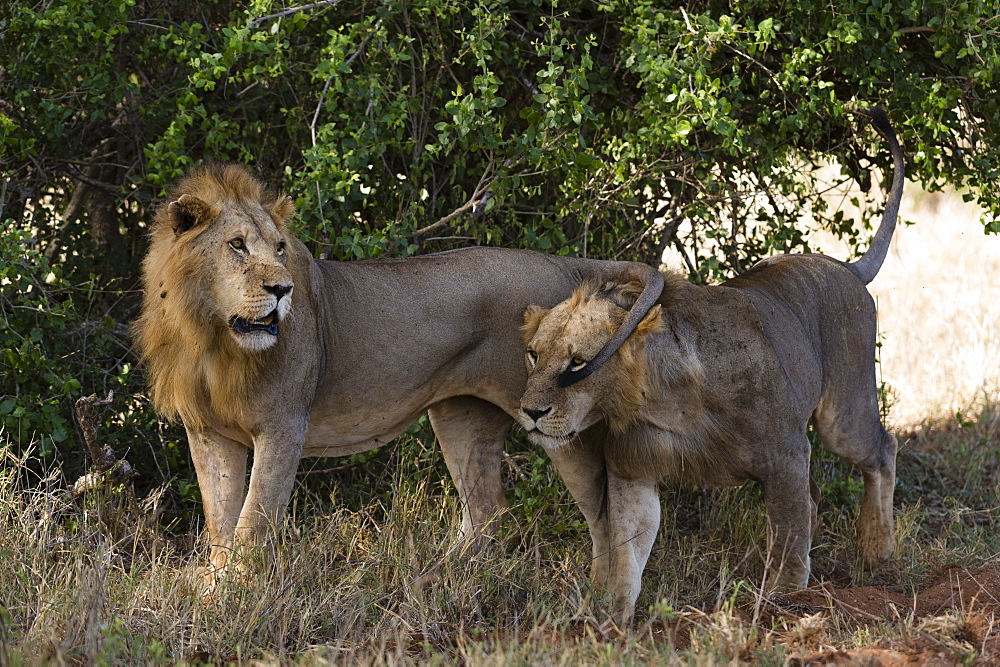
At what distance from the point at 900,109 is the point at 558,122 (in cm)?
157

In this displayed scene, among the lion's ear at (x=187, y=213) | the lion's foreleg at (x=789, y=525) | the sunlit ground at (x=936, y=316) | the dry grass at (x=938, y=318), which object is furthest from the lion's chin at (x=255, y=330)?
the dry grass at (x=938, y=318)

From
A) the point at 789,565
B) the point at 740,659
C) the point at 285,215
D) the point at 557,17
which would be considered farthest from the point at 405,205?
the point at 740,659

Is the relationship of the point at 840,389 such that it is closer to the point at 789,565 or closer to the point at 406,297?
the point at 789,565

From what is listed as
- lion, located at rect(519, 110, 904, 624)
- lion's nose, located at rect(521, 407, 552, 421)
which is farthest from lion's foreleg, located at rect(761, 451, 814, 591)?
lion's nose, located at rect(521, 407, 552, 421)

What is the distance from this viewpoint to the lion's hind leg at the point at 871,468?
4801 millimetres

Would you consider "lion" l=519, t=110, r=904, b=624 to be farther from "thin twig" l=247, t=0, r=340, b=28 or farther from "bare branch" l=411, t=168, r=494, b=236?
"thin twig" l=247, t=0, r=340, b=28

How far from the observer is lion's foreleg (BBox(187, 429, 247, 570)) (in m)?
4.24

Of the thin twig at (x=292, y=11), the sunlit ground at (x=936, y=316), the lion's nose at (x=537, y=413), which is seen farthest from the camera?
the sunlit ground at (x=936, y=316)

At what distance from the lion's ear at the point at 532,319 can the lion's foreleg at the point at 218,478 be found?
43.1 inches

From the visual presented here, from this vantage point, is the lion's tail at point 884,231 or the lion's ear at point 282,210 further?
the lion's tail at point 884,231

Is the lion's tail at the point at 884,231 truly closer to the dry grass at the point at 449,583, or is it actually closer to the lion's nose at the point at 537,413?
the dry grass at the point at 449,583

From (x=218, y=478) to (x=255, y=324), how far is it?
815 mm

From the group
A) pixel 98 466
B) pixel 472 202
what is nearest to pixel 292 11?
pixel 472 202

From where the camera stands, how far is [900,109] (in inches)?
205
